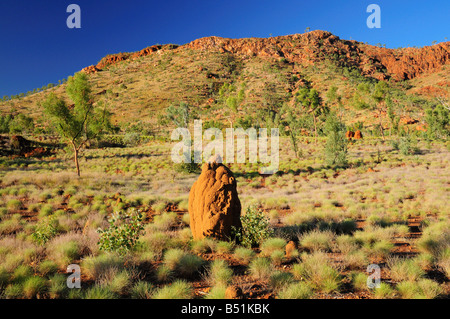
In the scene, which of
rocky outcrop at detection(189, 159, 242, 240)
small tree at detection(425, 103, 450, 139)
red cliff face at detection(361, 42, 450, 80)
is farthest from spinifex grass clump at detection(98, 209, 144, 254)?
red cliff face at detection(361, 42, 450, 80)

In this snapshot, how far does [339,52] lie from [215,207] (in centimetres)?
17108

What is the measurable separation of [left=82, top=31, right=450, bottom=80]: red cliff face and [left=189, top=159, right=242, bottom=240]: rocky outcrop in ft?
481

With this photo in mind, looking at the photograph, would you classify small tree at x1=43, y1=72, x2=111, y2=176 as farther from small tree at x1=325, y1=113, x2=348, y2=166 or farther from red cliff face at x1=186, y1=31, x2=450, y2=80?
red cliff face at x1=186, y1=31, x2=450, y2=80

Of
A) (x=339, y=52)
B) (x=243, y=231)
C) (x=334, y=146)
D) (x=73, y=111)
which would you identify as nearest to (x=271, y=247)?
(x=243, y=231)

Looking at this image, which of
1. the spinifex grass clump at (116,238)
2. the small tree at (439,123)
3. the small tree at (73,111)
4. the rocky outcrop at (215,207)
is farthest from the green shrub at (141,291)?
the small tree at (439,123)

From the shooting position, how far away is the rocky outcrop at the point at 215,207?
24.4ft

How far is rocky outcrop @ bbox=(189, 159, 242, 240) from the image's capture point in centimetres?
744

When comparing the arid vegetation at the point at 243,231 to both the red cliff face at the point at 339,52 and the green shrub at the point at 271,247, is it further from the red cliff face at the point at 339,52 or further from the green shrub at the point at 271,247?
the red cliff face at the point at 339,52

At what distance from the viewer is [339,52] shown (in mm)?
142750

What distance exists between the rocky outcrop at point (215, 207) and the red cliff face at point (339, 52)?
14652 cm

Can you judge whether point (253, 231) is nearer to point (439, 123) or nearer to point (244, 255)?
point (244, 255)
